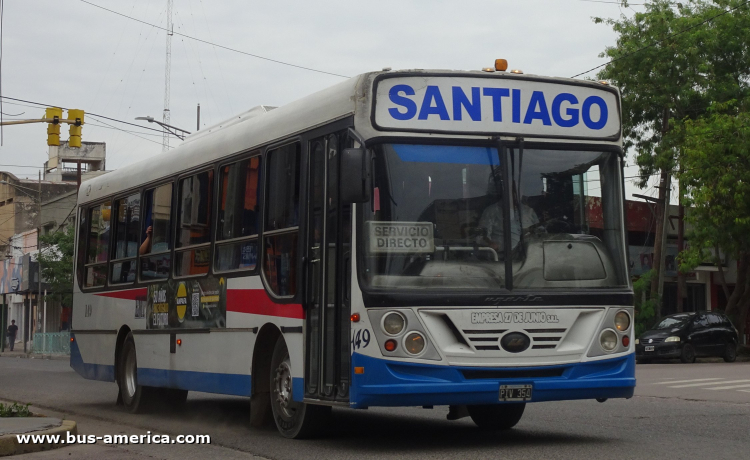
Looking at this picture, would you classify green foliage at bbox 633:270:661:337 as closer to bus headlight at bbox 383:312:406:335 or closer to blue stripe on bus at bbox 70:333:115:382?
blue stripe on bus at bbox 70:333:115:382

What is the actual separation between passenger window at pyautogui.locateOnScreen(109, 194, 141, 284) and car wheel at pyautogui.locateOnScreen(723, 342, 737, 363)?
22.0 metres

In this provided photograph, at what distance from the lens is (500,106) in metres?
9.02

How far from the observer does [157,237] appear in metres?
13.2

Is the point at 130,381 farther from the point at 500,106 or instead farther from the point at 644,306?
the point at 644,306

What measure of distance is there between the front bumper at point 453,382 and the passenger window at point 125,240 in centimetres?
636

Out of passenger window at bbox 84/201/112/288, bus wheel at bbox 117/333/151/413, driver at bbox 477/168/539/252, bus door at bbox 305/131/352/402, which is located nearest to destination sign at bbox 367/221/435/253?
bus door at bbox 305/131/352/402

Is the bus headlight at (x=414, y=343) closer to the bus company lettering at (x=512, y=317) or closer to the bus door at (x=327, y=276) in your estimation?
the bus company lettering at (x=512, y=317)

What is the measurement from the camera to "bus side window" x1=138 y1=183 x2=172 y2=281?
42.4 feet

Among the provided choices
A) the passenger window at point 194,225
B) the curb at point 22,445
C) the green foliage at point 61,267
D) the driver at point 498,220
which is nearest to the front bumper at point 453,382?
the driver at point 498,220

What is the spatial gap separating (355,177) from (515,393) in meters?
2.16

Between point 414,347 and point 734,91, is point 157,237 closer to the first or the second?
point 414,347

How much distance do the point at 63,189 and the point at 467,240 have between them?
209 feet

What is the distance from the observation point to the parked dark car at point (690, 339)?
30281mm

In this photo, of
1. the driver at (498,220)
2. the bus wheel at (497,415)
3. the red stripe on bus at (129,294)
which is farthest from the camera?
the red stripe on bus at (129,294)
